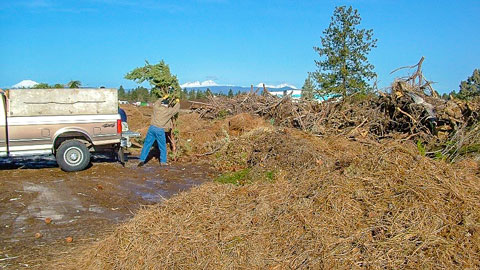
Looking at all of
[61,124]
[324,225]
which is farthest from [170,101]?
[324,225]

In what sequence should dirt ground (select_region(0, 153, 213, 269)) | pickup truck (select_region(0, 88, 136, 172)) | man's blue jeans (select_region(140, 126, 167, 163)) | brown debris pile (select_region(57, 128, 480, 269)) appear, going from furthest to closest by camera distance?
man's blue jeans (select_region(140, 126, 167, 163))
pickup truck (select_region(0, 88, 136, 172))
dirt ground (select_region(0, 153, 213, 269))
brown debris pile (select_region(57, 128, 480, 269))

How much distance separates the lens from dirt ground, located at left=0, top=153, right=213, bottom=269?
544 cm

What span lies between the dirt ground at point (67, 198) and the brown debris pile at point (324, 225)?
29.3 inches

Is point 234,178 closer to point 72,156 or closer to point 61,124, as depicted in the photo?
point 72,156

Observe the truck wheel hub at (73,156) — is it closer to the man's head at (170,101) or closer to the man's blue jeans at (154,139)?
the man's blue jeans at (154,139)

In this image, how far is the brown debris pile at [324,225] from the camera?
3.91 metres

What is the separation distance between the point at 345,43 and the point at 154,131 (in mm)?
12860

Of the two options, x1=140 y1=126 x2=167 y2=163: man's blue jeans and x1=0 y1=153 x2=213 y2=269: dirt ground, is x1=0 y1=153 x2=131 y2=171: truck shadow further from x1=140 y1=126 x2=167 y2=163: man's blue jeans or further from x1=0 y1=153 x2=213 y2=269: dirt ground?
x1=140 y1=126 x2=167 y2=163: man's blue jeans

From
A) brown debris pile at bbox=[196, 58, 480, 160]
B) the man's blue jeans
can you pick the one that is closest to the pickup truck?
the man's blue jeans

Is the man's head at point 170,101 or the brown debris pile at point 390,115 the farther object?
the man's head at point 170,101

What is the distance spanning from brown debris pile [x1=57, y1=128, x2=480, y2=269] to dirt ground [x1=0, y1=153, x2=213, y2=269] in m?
0.74

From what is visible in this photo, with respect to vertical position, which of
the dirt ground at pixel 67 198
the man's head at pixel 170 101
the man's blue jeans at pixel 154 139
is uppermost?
the man's head at pixel 170 101

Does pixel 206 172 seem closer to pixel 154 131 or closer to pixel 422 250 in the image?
pixel 154 131

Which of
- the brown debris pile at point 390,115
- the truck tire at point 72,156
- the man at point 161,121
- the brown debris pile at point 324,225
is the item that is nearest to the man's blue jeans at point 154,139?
the man at point 161,121
